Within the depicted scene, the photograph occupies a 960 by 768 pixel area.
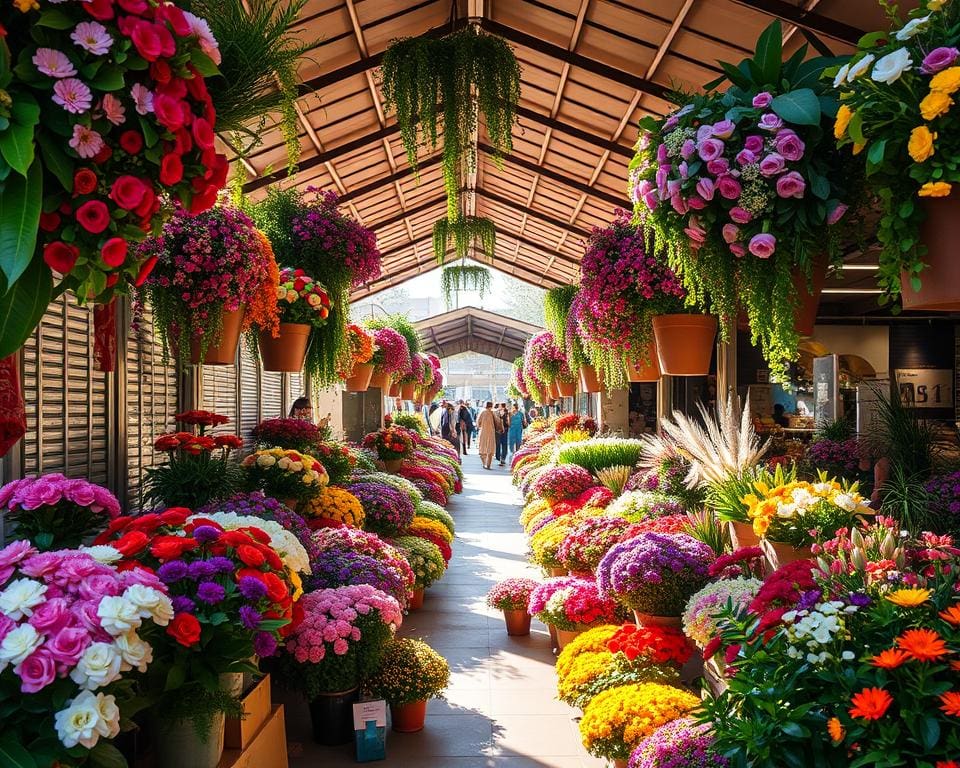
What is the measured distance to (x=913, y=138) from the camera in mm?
1420

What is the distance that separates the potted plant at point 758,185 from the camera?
5.82 feet

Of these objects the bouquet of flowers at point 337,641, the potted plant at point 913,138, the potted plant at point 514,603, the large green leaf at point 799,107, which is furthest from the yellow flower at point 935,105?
the potted plant at point 514,603

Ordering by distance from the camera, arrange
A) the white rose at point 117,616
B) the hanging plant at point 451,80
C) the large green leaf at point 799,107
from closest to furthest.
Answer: the white rose at point 117,616 → the large green leaf at point 799,107 → the hanging plant at point 451,80

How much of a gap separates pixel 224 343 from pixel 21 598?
206 cm

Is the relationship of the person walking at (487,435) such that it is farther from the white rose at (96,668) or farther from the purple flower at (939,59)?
the purple flower at (939,59)

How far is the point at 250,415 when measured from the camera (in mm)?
6707

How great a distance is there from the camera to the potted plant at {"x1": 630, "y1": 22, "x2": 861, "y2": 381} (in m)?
1.77

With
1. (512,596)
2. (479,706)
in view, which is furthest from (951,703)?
(512,596)

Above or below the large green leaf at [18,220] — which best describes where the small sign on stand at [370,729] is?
below

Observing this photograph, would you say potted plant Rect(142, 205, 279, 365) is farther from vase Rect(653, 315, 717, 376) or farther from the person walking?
the person walking

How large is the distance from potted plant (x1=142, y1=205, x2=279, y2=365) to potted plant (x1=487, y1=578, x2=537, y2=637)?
2831mm

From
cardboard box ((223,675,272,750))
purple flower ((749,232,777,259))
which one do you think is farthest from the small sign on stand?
purple flower ((749,232,777,259))

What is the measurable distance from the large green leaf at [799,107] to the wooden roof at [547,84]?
0.81 meters

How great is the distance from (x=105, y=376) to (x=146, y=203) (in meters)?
2.89
